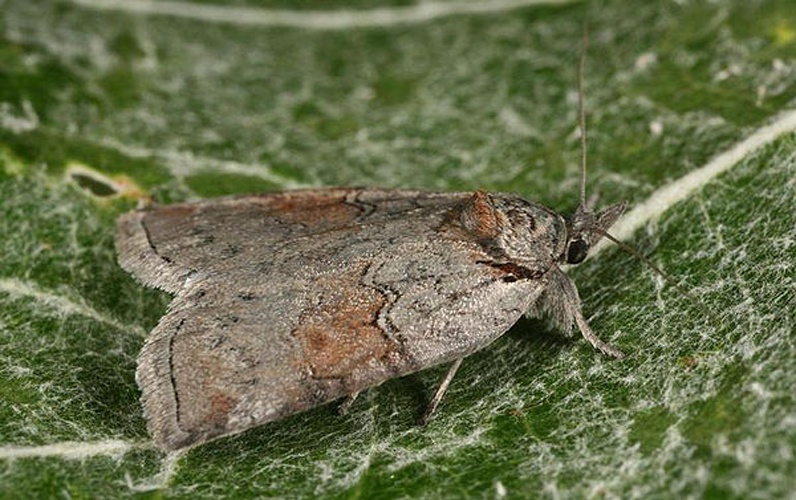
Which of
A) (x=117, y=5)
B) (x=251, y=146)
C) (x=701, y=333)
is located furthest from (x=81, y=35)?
(x=701, y=333)

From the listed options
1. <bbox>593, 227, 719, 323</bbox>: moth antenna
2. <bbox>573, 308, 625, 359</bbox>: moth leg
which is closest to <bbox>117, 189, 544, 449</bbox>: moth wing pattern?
<bbox>573, 308, 625, 359</bbox>: moth leg

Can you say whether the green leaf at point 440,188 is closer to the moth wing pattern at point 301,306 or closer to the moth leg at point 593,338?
the moth leg at point 593,338

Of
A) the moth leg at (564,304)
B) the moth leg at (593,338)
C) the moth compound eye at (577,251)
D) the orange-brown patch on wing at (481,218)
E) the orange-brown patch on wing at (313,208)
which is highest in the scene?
the orange-brown patch on wing at (313,208)

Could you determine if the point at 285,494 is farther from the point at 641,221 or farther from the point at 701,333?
the point at 641,221

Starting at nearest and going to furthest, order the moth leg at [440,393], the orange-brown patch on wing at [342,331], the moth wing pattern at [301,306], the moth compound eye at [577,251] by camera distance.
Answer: the moth wing pattern at [301,306] < the orange-brown patch on wing at [342,331] < the moth leg at [440,393] < the moth compound eye at [577,251]

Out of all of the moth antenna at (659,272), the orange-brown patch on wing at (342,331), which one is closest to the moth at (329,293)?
the orange-brown patch on wing at (342,331)

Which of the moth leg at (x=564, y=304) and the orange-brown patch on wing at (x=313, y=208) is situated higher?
the orange-brown patch on wing at (x=313, y=208)

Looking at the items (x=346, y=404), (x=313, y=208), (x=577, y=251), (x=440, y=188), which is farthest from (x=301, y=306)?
(x=440, y=188)
